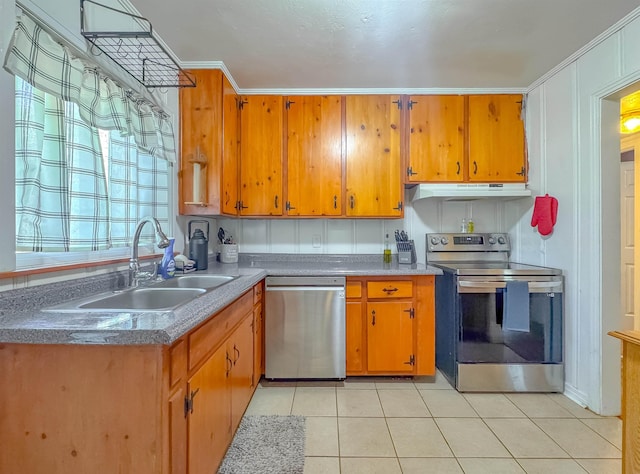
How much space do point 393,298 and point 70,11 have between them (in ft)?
7.98

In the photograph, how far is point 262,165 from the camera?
272 centimetres

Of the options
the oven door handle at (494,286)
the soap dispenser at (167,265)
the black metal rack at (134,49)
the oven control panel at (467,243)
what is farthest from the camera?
the oven control panel at (467,243)

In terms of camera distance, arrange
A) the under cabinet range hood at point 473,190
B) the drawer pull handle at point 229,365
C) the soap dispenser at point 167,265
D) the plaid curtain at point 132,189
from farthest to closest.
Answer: the under cabinet range hood at point 473,190 < the soap dispenser at point 167,265 < the plaid curtain at point 132,189 < the drawer pull handle at point 229,365

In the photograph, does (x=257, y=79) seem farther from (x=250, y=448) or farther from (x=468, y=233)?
(x=250, y=448)

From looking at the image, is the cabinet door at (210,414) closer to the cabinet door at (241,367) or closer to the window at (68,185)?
the cabinet door at (241,367)

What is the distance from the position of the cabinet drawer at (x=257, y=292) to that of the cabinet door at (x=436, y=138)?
60.5 inches

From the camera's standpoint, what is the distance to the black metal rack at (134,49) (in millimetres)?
1438

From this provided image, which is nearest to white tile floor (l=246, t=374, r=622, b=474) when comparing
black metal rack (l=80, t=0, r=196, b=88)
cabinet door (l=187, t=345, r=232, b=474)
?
cabinet door (l=187, t=345, r=232, b=474)

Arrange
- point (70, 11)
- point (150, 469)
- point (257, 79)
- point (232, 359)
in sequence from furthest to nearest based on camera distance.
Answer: point (257, 79)
point (232, 359)
point (70, 11)
point (150, 469)

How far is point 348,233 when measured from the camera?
9.90ft

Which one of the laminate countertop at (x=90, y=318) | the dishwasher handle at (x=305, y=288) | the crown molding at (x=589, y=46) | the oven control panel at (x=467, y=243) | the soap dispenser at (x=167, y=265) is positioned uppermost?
the crown molding at (x=589, y=46)

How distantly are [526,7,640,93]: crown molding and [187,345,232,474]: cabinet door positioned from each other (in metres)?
2.84

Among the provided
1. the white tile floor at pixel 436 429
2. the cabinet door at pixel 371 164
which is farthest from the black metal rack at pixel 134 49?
the white tile floor at pixel 436 429

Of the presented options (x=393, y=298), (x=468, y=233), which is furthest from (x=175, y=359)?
(x=468, y=233)
